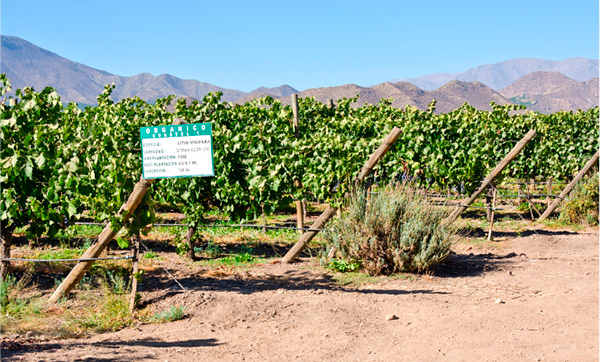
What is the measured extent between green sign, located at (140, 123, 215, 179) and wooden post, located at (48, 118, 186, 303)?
5.7 inches

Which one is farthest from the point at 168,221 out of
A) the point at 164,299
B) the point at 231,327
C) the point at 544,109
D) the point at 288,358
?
the point at 544,109

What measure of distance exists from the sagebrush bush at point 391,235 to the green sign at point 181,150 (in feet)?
7.26

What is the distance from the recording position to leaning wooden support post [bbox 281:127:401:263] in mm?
6711

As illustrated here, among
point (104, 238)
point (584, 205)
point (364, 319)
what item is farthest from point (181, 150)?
point (584, 205)

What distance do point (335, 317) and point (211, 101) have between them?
14.2 feet

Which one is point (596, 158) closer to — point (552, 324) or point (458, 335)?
point (552, 324)

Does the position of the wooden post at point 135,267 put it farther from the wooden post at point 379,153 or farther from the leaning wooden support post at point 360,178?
the wooden post at point 379,153

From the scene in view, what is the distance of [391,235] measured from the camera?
6.47 meters

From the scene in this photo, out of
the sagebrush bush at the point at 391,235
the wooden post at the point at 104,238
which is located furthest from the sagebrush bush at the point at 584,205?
the wooden post at the point at 104,238

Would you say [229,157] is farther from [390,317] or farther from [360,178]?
[390,317]

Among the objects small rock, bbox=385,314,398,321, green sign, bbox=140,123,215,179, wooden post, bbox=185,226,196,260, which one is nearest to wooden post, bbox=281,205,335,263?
wooden post, bbox=185,226,196,260

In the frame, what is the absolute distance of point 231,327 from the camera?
15.4 ft

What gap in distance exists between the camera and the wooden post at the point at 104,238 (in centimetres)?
504

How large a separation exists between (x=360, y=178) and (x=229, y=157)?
170 cm
